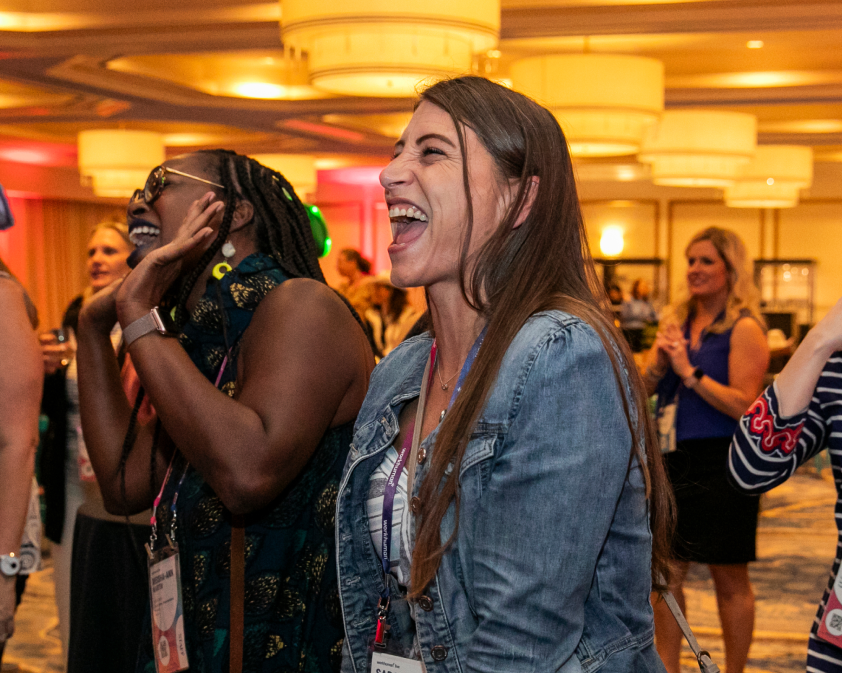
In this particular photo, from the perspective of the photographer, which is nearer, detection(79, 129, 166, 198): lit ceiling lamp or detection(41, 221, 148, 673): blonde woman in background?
detection(41, 221, 148, 673): blonde woman in background

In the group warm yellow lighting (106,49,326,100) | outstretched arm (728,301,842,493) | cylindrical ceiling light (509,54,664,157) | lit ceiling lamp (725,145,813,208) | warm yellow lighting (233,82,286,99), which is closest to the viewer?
outstretched arm (728,301,842,493)

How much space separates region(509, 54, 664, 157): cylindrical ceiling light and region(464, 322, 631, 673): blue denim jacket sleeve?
4933 millimetres

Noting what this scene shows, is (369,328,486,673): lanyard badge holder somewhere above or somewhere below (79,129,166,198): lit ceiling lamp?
below

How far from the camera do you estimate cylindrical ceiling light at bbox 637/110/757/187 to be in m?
7.85

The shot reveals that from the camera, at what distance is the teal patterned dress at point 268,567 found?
158cm

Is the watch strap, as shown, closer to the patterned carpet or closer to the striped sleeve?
the striped sleeve

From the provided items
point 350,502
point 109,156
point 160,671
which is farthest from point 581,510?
point 109,156

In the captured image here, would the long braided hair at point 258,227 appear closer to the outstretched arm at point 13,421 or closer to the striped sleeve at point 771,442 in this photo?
the outstretched arm at point 13,421

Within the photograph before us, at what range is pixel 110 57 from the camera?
6.73 metres

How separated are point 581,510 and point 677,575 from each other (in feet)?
1.41

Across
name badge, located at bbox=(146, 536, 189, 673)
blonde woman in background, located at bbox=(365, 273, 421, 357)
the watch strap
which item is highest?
the watch strap

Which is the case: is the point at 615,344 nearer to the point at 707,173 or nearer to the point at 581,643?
the point at 581,643

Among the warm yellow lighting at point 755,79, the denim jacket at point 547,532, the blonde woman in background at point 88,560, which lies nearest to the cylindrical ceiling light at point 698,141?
the warm yellow lighting at point 755,79

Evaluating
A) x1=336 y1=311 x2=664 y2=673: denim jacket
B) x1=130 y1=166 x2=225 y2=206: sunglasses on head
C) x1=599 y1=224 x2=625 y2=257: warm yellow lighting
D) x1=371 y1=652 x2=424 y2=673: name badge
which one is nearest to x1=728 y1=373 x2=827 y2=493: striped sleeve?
x1=336 y1=311 x2=664 y2=673: denim jacket
